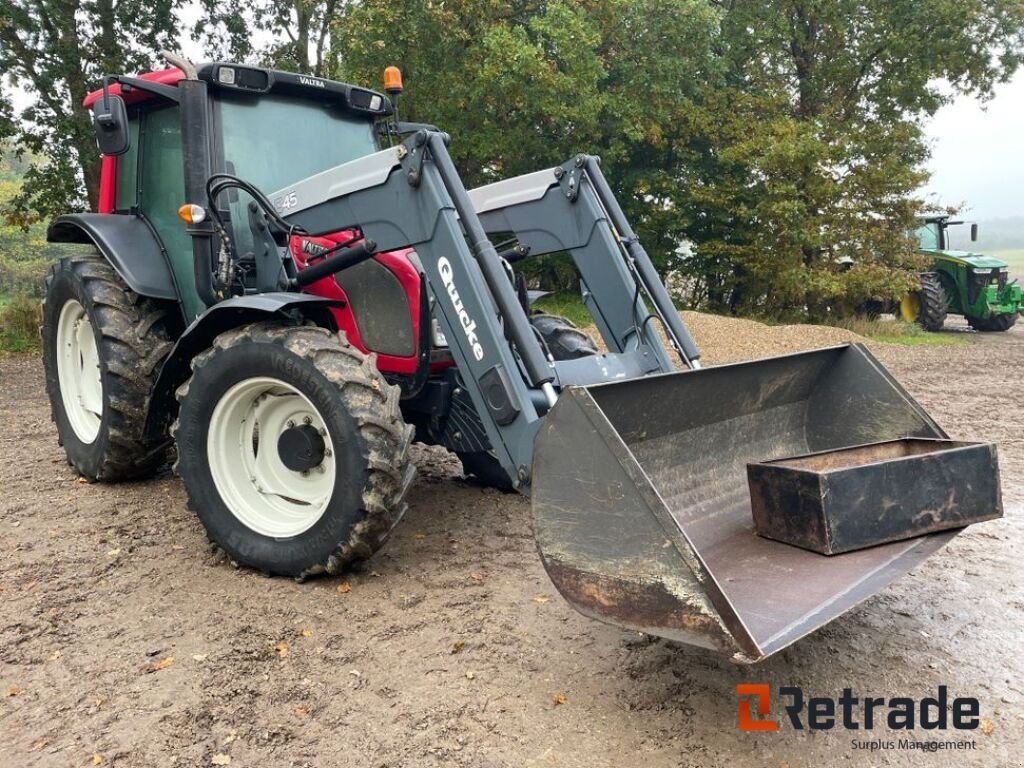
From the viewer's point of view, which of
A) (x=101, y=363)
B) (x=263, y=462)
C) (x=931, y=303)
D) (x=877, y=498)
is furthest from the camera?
(x=931, y=303)

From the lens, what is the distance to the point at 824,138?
1556cm

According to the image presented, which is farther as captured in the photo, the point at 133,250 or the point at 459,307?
the point at 133,250

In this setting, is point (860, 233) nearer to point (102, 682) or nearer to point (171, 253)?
point (171, 253)

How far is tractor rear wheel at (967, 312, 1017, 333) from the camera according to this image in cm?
1747

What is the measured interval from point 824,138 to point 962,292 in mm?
4896

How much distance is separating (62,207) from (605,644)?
1332 cm

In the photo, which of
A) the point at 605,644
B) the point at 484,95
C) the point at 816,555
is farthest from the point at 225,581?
the point at 484,95

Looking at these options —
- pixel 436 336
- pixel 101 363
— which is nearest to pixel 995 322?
pixel 436 336

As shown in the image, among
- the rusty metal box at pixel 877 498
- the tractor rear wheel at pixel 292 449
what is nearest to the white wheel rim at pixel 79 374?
the tractor rear wheel at pixel 292 449

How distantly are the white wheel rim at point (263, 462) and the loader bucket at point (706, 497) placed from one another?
1.43m

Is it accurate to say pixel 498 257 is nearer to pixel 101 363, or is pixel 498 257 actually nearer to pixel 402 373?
pixel 402 373

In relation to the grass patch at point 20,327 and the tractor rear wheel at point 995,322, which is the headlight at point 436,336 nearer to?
the grass patch at point 20,327

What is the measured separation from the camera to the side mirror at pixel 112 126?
12.8 ft

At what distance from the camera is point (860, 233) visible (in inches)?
595
